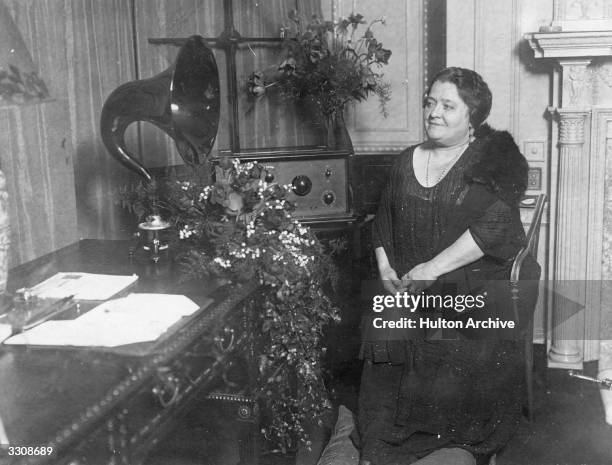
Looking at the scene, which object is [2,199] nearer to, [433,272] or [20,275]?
[20,275]

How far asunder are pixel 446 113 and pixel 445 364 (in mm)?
848

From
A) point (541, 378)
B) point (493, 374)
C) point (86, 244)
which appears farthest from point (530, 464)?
point (86, 244)

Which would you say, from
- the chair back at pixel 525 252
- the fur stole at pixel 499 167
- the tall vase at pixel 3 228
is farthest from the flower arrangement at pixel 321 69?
the tall vase at pixel 3 228

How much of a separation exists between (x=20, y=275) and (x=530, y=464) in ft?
5.81

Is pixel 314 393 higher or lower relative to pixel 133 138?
lower

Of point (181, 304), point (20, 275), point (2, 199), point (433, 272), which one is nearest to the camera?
point (2, 199)

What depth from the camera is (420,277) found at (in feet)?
8.31

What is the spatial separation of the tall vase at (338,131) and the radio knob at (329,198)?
199 mm

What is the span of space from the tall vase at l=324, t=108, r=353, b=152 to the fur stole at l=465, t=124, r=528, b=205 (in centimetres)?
61

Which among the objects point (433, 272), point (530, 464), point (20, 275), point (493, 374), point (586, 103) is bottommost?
point (530, 464)

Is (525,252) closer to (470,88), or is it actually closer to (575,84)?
(470,88)

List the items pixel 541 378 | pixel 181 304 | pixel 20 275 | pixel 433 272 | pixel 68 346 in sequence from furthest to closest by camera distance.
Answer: pixel 541 378, pixel 433 272, pixel 20 275, pixel 181 304, pixel 68 346

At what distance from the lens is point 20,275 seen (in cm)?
191

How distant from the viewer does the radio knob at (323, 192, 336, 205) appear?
296cm
